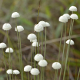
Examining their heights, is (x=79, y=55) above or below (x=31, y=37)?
above

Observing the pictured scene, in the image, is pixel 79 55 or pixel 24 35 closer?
pixel 79 55

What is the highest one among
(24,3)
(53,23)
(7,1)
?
(7,1)

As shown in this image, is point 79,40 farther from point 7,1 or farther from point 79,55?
point 7,1

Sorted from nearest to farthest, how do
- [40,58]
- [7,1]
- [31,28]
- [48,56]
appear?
[40,58], [48,56], [31,28], [7,1]

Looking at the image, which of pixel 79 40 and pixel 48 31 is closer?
pixel 79 40

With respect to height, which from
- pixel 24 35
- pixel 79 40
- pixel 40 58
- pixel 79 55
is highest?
pixel 24 35

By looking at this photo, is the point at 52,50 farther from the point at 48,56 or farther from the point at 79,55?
the point at 79,55

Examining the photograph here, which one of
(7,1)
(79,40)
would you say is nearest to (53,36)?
(79,40)

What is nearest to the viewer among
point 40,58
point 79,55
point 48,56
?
point 40,58

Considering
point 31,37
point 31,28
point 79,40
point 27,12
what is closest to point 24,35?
point 31,28
